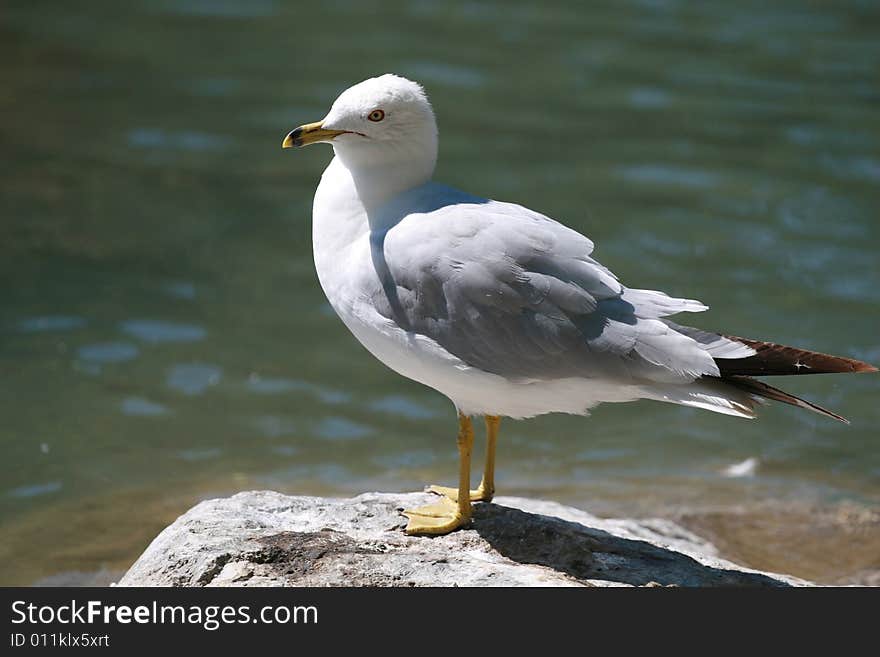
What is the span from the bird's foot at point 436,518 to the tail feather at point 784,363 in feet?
3.96

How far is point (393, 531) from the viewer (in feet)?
16.6

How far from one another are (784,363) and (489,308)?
1.04 meters

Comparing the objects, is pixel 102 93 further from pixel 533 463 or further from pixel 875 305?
pixel 875 305

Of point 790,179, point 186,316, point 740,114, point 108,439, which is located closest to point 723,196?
point 790,179

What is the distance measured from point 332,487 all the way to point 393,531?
2464 millimetres

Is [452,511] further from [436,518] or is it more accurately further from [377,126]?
[377,126]

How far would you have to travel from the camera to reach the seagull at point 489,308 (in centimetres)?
452

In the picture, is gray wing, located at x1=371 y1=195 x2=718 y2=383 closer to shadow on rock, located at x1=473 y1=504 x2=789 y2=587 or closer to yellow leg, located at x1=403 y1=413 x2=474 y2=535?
yellow leg, located at x1=403 y1=413 x2=474 y2=535

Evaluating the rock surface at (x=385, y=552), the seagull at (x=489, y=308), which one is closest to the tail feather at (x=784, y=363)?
the seagull at (x=489, y=308)

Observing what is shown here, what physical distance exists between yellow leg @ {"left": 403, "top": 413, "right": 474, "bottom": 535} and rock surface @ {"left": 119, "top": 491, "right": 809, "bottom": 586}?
0.04 meters

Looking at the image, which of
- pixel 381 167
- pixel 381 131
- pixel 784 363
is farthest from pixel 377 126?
pixel 784 363

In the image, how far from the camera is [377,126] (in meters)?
5.04

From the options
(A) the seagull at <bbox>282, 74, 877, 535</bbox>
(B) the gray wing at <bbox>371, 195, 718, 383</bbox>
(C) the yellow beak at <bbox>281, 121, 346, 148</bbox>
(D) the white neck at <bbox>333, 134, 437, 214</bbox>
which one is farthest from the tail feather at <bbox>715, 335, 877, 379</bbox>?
(C) the yellow beak at <bbox>281, 121, 346, 148</bbox>

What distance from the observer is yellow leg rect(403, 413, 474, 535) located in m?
4.99
